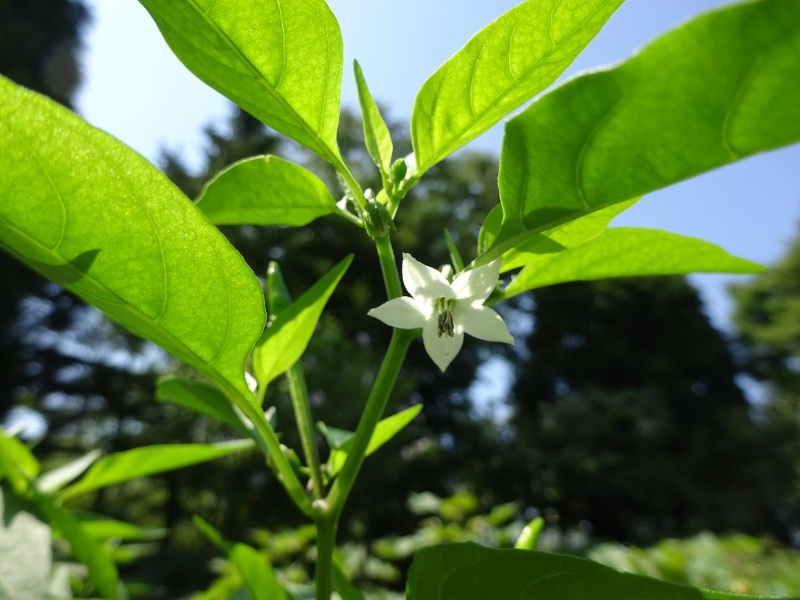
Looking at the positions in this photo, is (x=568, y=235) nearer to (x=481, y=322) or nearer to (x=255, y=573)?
(x=481, y=322)

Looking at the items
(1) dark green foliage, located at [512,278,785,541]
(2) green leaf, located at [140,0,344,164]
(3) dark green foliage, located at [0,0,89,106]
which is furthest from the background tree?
(3) dark green foliage, located at [0,0,89,106]

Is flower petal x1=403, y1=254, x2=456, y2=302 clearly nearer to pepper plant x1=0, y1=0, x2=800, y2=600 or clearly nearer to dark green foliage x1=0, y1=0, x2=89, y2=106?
pepper plant x1=0, y1=0, x2=800, y2=600

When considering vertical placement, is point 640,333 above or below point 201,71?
below

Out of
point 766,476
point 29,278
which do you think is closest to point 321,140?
point 29,278

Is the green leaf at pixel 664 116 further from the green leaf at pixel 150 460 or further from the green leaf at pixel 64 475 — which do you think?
the green leaf at pixel 64 475

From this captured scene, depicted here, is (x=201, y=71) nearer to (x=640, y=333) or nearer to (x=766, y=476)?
(x=766, y=476)

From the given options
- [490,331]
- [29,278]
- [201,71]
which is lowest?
[29,278]
